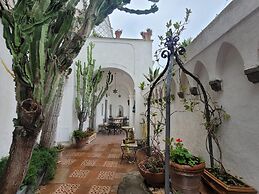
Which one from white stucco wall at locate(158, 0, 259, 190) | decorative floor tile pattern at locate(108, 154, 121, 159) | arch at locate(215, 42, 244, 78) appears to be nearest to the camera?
white stucco wall at locate(158, 0, 259, 190)

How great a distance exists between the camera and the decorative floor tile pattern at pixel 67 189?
3.05 m

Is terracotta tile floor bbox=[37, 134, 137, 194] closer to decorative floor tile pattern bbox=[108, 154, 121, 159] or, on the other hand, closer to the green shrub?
decorative floor tile pattern bbox=[108, 154, 121, 159]

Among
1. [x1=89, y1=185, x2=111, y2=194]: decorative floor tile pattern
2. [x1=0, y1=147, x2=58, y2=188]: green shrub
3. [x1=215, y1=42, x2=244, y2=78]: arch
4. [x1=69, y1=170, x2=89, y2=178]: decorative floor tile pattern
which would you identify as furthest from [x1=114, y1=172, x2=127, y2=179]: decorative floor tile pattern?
[x1=215, y1=42, x2=244, y2=78]: arch

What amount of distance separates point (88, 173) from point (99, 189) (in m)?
0.88

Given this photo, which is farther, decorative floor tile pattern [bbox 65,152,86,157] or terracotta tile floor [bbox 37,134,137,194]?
decorative floor tile pattern [bbox 65,152,86,157]

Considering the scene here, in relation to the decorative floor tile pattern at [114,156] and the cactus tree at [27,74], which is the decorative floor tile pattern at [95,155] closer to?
the decorative floor tile pattern at [114,156]

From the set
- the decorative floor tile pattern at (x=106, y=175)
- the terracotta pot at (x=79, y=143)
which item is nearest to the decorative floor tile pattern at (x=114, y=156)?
the decorative floor tile pattern at (x=106, y=175)

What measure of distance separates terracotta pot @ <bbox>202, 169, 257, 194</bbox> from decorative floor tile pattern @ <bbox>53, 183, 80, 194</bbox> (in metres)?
2.10

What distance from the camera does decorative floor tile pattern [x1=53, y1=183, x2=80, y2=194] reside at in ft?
9.99

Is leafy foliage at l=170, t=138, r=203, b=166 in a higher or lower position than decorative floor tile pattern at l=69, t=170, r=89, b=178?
higher

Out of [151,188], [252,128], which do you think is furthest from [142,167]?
[252,128]

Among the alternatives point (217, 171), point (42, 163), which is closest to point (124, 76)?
point (42, 163)

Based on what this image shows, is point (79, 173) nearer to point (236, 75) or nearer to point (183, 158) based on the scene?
point (183, 158)

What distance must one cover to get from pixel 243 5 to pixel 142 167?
221cm
